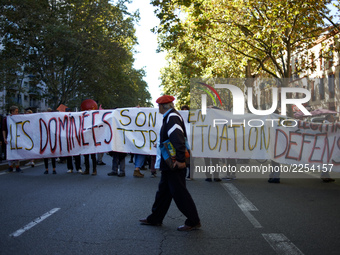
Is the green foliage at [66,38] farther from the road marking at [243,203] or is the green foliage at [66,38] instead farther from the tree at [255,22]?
the road marking at [243,203]

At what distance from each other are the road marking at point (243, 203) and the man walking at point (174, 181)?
3.28ft

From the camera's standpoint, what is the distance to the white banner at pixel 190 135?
12320mm

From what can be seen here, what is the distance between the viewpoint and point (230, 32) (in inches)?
994

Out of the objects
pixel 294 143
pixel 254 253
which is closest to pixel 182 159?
pixel 254 253

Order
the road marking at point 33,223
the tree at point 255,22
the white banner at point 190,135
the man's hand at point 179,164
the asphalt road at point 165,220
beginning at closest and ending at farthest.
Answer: the asphalt road at point 165,220, the road marking at point 33,223, the man's hand at point 179,164, the white banner at point 190,135, the tree at point 255,22

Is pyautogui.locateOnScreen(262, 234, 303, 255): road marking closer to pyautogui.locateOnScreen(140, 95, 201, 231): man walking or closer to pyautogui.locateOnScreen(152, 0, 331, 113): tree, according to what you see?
pyautogui.locateOnScreen(140, 95, 201, 231): man walking

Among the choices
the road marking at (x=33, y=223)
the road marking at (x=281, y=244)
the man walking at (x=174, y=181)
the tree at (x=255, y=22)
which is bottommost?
the road marking at (x=281, y=244)

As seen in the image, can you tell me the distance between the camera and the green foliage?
109 ft

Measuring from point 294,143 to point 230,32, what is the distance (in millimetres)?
13919

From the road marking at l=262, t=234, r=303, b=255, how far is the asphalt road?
0.04 ft

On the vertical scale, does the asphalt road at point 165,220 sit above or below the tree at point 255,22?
below

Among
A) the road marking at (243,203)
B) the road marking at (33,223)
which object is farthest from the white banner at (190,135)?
the road marking at (33,223)

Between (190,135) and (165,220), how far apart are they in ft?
20.6

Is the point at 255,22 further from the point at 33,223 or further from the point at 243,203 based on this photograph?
the point at 33,223
